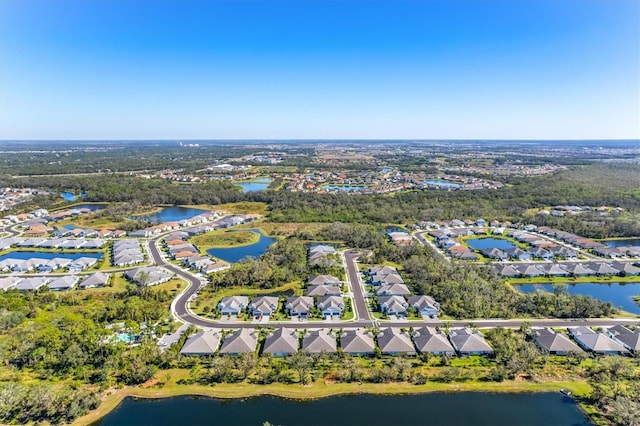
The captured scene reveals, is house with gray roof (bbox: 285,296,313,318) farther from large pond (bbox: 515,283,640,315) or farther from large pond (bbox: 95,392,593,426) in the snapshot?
large pond (bbox: 515,283,640,315)

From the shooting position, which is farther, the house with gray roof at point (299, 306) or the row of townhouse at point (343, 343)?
the house with gray roof at point (299, 306)

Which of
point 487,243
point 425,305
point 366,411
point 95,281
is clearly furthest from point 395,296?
point 95,281

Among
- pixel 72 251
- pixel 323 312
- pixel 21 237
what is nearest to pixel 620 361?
pixel 323 312

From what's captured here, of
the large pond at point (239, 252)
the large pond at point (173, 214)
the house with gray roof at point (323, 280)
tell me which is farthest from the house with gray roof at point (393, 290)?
the large pond at point (173, 214)

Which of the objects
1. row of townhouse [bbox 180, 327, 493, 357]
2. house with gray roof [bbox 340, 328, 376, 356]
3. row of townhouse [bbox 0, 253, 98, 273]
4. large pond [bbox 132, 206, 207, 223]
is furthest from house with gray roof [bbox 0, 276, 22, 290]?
house with gray roof [bbox 340, 328, 376, 356]

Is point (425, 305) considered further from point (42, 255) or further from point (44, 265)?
point (42, 255)

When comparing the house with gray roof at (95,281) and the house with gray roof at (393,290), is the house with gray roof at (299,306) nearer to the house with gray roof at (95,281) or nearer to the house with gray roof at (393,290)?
the house with gray roof at (393,290)
